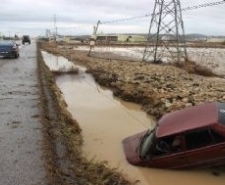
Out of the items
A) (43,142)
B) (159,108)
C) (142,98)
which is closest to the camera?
(43,142)

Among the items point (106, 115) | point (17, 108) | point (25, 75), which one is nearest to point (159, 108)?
point (106, 115)

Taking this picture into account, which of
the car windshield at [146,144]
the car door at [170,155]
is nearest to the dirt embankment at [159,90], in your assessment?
the car windshield at [146,144]

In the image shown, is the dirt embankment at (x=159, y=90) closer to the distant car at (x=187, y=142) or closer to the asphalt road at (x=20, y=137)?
the asphalt road at (x=20, y=137)

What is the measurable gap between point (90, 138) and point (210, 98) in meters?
5.64

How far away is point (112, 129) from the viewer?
13477mm

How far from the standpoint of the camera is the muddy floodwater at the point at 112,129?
9.40m

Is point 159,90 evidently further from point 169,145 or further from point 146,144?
point 169,145

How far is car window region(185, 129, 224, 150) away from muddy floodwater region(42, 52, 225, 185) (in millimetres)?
684

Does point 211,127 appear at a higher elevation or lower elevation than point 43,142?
higher

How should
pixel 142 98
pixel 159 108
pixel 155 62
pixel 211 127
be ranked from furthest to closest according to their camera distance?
pixel 155 62 < pixel 142 98 < pixel 159 108 < pixel 211 127

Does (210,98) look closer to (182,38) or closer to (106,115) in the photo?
(106,115)

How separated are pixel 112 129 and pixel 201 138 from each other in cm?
470

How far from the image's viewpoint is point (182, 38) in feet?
118

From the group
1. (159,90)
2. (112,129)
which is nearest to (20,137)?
(112,129)
